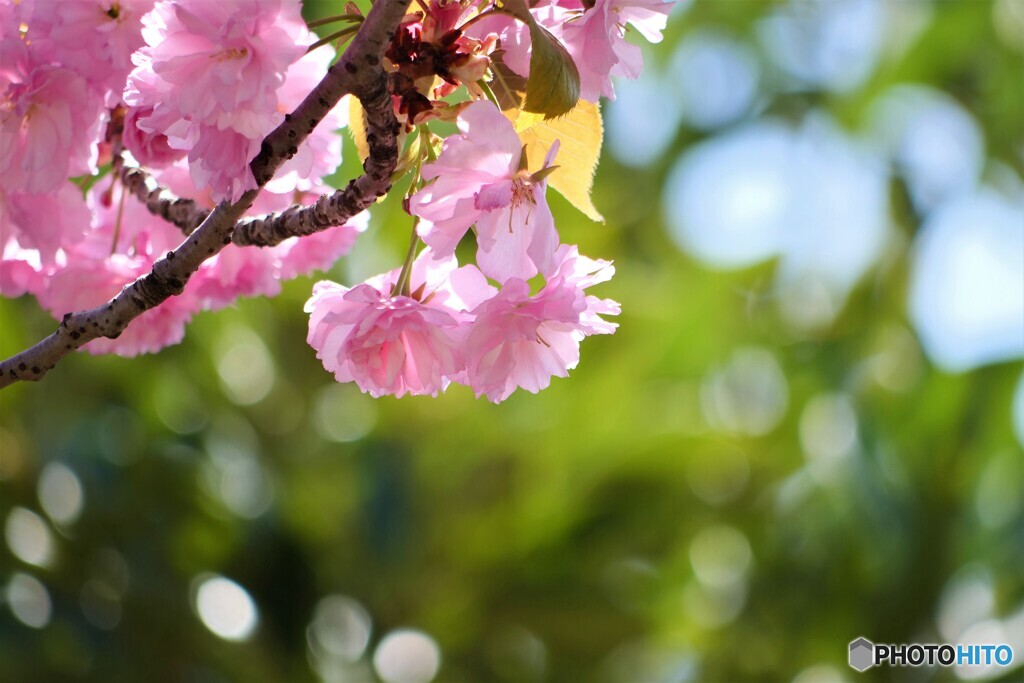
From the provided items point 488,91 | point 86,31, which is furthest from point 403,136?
point 86,31

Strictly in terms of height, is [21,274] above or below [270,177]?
below

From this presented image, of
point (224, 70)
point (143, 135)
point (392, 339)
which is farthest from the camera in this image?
point (143, 135)

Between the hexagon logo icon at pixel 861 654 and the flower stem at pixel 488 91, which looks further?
the hexagon logo icon at pixel 861 654

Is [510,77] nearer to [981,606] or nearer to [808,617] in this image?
[808,617]

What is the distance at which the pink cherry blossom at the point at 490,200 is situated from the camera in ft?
1.95

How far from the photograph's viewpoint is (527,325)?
644mm

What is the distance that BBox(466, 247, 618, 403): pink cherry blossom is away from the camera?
64 centimetres

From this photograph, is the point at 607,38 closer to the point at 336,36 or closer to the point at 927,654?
the point at 336,36

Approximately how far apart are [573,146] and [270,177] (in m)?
0.18

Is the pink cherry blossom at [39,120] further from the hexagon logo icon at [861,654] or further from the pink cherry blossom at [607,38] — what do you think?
the hexagon logo icon at [861,654]

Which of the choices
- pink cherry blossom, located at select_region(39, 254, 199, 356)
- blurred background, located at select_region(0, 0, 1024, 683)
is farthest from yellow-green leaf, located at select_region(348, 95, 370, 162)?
blurred background, located at select_region(0, 0, 1024, 683)

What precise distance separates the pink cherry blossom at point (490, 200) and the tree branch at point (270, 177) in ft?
0.13

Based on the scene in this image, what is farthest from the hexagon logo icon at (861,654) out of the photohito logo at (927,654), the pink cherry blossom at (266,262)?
the pink cherry blossom at (266,262)

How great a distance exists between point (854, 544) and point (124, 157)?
309 cm
